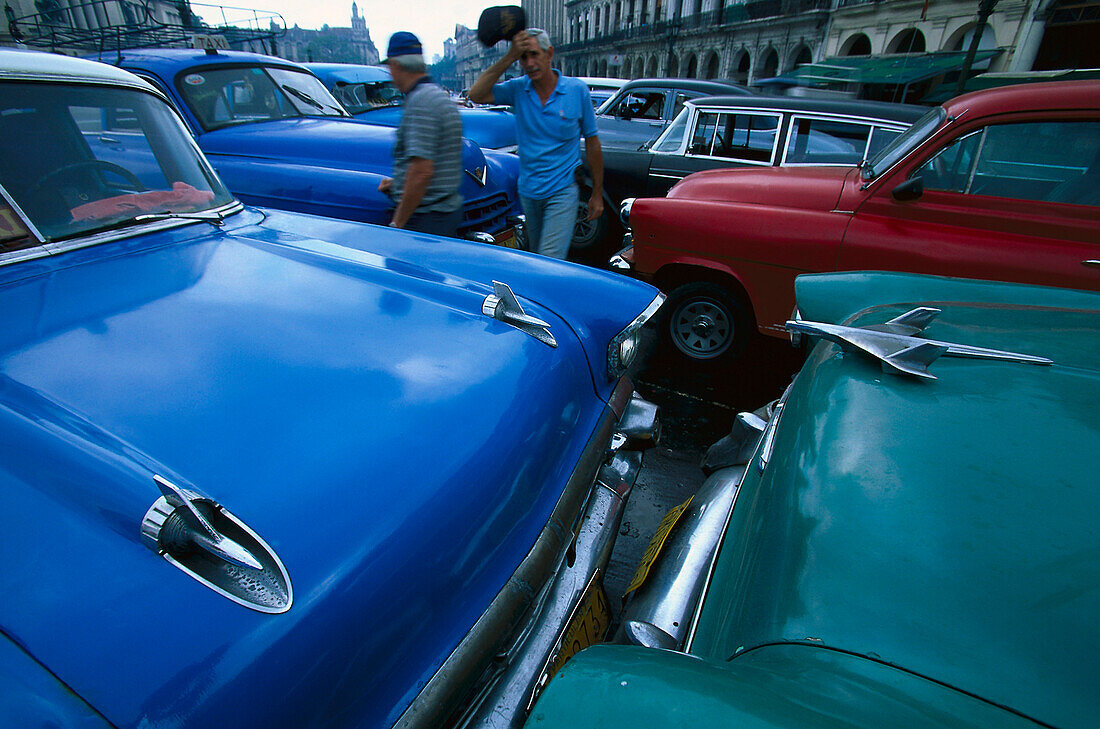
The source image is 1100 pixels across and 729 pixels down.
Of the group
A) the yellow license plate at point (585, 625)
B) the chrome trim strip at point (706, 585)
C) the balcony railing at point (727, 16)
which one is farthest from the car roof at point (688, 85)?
the balcony railing at point (727, 16)

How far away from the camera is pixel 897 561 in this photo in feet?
3.04

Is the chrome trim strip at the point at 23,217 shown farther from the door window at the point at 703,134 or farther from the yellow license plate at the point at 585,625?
the door window at the point at 703,134

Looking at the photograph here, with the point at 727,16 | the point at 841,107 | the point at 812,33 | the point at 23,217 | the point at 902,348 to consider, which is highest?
the point at 727,16

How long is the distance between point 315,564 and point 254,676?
169mm

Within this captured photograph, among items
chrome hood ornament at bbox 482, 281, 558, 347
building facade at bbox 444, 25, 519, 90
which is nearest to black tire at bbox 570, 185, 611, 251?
chrome hood ornament at bbox 482, 281, 558, 347

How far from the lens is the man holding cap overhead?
111 inches

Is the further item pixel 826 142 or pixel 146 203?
pixel 826 142

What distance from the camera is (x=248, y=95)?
453 centimetres

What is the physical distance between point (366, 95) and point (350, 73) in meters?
0.79

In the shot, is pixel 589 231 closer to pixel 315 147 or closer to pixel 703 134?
pixel 703 134

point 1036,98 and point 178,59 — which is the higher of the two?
point 178,59

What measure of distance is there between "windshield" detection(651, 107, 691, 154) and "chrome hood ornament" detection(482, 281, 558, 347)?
4.35 metres

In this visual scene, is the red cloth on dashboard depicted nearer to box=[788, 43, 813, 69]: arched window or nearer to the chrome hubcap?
the chrome hubcap

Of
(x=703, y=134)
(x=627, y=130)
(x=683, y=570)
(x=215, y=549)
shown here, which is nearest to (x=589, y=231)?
(x=703, y=134)
